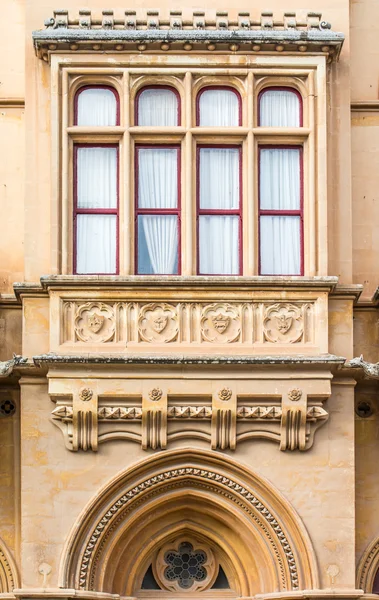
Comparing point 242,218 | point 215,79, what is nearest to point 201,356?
point 242,218

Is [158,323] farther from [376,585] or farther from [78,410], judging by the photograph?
[376,585]

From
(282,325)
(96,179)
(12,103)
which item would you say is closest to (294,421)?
(282,325)

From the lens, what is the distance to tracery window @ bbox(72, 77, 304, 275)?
86.0 ft

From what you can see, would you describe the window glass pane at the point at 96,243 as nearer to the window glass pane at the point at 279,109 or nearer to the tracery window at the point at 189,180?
the tracery window at the point at 189,180

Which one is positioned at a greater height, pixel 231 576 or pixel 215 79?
pixel 215 79

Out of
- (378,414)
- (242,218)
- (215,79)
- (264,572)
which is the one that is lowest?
(264,572)

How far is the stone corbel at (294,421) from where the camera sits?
25484 millimetres

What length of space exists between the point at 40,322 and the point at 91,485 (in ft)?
7.64

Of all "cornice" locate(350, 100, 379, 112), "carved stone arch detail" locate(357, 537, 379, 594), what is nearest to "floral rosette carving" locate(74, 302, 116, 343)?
"carved stone arch detail" locate(357, 537, 379, 594)

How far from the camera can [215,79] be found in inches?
1045

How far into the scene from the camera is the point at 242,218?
2633cm

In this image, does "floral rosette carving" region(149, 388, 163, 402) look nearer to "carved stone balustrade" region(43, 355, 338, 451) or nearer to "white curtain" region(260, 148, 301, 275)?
"carved stone balustrade" region(43, 355, 338, 451)

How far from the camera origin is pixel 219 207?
26.4m

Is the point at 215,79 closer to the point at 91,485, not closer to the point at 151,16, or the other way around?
the point at 151,16
